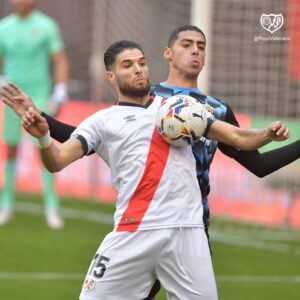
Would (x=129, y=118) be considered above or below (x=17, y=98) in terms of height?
below

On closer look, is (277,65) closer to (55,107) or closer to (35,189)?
(55,107)

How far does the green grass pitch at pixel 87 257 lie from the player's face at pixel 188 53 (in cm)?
295

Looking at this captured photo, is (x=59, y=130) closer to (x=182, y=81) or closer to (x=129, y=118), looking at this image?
(x=129, y=118)

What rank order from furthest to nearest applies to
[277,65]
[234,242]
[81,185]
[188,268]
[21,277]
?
[81,185]
[277,65]
[234,242]
[21,277]
[188,268]

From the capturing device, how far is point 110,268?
631cm

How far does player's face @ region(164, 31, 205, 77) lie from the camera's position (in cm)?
673

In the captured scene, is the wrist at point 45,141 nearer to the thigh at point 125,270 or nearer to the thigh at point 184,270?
the thigh at point 125,270

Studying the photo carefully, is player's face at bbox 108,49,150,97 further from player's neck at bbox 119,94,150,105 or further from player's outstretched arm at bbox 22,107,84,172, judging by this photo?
player's outstretched arm at bbox 22,107,84,172

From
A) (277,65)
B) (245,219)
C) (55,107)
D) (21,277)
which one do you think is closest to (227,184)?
(245,219)

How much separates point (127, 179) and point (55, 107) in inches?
247

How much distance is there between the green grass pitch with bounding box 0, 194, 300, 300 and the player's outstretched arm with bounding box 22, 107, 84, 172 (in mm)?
3012

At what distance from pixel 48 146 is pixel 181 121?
69 cm

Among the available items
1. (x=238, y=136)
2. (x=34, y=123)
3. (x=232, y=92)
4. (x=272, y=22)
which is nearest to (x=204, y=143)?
(x=238, y=136)

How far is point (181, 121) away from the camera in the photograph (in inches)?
244
